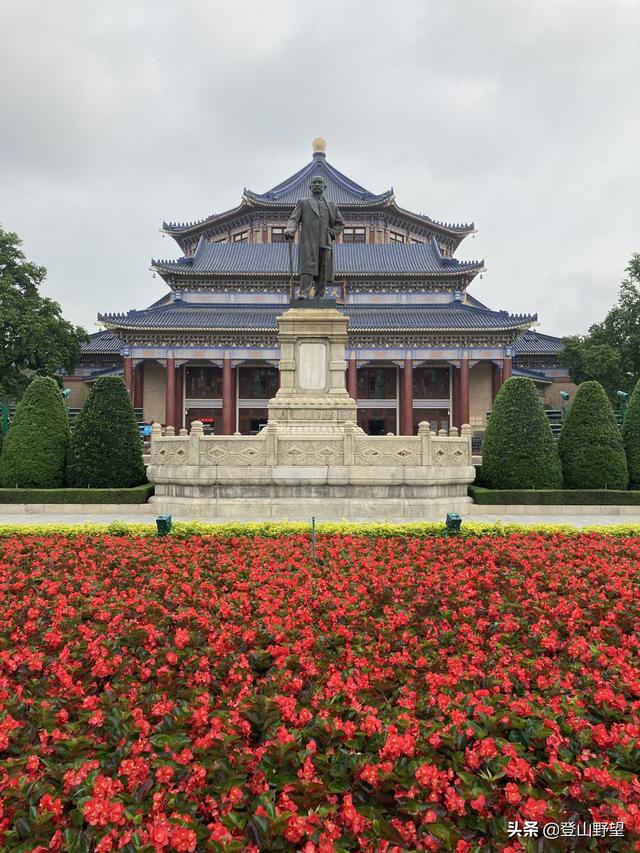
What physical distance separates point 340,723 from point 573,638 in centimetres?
246

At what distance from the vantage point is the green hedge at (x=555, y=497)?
15641 mm

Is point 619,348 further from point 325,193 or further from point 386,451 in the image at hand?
point 325,193

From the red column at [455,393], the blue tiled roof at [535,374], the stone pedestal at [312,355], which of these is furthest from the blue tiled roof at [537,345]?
the stone pedestal at [312,355]

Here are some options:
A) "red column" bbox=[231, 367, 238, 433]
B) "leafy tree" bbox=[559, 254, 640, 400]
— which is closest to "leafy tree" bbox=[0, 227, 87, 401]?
"red column" bbox=[231, 367, 238, 433]

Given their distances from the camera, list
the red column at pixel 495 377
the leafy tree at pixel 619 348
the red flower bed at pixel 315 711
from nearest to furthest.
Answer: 1. the red flower bed at pixel 315 711
2. the leafy tree at pixel 619 348
3. the red column at pixel 495 377

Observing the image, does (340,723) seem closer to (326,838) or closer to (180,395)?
(326,838)

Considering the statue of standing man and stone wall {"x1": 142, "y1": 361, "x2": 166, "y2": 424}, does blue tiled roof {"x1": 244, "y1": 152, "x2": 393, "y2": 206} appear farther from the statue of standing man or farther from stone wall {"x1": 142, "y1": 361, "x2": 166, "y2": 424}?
Answer: the statue of standing man

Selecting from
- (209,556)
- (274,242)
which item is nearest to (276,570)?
(209,556)

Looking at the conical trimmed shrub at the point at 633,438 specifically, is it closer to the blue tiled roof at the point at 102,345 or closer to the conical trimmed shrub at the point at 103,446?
the conical trimmed shrub at the point at 103,446

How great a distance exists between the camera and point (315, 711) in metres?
3.35

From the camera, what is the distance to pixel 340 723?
3107 mm

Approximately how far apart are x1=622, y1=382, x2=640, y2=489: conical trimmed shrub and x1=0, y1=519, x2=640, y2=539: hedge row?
8028mm

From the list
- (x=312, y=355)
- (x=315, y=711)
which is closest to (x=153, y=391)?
(x=312, y=355)

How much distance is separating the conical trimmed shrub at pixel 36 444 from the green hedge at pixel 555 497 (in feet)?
43.8
